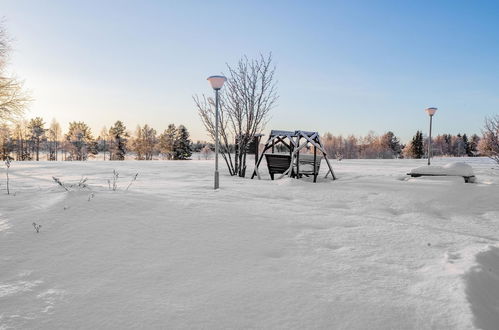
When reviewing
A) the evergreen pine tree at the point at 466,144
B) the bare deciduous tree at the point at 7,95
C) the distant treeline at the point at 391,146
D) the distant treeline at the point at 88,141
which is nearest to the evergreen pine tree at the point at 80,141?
the distant treeline at the point at 88,141

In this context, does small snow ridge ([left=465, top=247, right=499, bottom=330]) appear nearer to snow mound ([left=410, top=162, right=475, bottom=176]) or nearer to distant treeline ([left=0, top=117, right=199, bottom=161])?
snow mound ([left=410, top=162, right=475, bottom=176])

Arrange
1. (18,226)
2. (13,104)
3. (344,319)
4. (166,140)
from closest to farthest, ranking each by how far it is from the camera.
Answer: (344,319) < (18,226) < (13,104) < (166,140)

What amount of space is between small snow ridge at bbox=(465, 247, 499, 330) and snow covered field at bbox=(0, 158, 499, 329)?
0.04 ft

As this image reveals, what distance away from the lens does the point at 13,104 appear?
65.0 feet

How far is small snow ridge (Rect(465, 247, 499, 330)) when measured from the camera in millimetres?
1852

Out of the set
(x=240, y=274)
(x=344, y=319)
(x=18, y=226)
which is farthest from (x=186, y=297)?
(x=18, y=226)

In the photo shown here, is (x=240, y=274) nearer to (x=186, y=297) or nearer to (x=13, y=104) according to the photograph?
(x=186, y=297)

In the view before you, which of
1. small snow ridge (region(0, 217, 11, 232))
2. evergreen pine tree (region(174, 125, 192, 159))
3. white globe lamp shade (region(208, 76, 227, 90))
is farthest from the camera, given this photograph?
evergreen pine tree (region(174, 125, 192, 159))

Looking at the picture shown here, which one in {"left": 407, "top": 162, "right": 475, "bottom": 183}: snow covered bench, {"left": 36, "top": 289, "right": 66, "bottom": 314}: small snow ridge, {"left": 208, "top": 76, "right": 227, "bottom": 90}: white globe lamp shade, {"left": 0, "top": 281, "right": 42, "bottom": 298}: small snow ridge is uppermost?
{"left": 208, "top": 76, "right": 227, "bottom": 90}: white globe lamp shade

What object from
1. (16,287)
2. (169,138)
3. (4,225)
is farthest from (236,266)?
(169,138)

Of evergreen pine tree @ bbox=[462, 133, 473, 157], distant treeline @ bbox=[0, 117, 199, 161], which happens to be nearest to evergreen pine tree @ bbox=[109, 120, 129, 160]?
distant treeline @ bbox=[0, 117, 199, 161]

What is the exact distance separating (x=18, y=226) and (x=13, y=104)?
71.8ft

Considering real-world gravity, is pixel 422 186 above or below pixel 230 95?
below

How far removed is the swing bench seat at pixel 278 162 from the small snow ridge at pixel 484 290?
6.56 m
